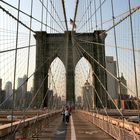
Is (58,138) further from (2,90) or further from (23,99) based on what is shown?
(23,99)

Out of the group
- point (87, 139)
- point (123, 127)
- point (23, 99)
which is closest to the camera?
point (123, 127)

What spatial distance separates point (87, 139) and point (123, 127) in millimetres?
1763

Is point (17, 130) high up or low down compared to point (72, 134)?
up

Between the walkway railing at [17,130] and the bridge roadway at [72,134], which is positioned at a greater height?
the walkway railing at [17,130]

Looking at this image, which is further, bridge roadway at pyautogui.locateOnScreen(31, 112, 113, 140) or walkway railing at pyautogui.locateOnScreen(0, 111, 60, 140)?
bridge roadway at pyautogui.locateOnScreen(31, 112, 113, 140)

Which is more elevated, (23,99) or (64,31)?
(64,31)

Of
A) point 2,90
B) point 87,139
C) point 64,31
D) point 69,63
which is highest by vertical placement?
point 64,31

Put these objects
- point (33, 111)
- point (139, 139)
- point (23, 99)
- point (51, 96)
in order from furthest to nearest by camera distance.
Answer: point (33, 111) < point (51, 96) < point (23, 99) < point (139, 139)

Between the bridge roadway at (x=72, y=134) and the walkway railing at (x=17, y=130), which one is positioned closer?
the walkway railing at (x=17, y=130)

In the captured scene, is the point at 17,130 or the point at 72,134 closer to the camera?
the point at 17,130

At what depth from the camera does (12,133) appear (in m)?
5.43

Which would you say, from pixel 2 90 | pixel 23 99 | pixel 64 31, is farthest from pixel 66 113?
pixel 64 31

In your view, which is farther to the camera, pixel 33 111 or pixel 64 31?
pixel 64 31

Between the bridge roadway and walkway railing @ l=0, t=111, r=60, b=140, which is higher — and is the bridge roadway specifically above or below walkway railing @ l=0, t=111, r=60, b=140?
below
